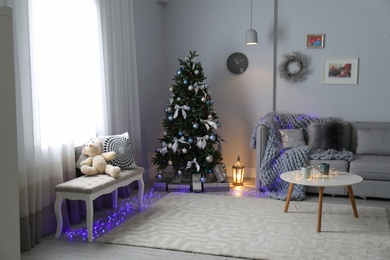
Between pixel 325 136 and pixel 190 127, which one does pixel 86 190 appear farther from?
pixel 325 136

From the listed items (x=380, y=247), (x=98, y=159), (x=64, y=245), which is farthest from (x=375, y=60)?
(x=64, y=245)

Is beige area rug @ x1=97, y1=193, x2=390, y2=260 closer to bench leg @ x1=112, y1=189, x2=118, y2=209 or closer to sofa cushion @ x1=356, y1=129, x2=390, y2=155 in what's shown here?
bench leg @ x1=112, y1=189, x2=118, y2=209

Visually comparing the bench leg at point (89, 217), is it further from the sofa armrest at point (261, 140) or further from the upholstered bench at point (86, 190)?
the sofa armrest at point (261, 140)

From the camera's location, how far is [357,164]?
4.88 m

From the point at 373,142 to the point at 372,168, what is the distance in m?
0.60

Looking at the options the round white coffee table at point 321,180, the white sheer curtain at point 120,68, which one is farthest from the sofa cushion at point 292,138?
the white sheer curtain at point 120,68

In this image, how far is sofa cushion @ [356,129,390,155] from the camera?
5.27 m

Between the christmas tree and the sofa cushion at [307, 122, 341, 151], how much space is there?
118 centimetres

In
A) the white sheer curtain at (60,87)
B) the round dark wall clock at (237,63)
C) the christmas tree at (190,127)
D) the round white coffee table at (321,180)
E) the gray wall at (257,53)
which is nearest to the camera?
the white sheer curtain at (60,87)

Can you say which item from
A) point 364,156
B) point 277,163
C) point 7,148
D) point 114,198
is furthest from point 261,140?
point 7,148

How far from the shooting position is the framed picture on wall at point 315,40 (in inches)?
227

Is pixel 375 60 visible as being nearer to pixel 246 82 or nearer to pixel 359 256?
pixel 246 82

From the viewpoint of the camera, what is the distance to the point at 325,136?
5.34 m

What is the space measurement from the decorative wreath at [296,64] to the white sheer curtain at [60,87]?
2087mm
